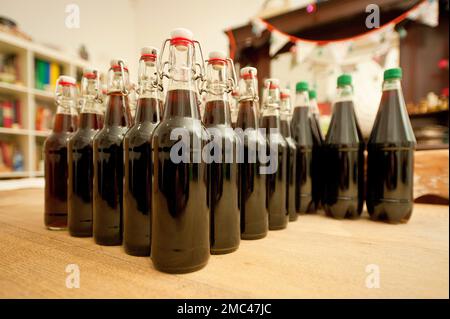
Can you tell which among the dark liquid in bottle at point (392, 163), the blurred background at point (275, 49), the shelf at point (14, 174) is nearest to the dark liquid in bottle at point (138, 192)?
the dark liquid in bottle at point (392, 163)

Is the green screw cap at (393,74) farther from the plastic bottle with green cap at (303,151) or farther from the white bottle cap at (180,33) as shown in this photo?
the white bottle cap at (180,33)

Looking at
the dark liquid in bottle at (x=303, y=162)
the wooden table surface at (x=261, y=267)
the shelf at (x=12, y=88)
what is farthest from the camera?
the shelf at (x=12, y=88)

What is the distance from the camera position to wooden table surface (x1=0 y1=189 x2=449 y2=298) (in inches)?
11.4

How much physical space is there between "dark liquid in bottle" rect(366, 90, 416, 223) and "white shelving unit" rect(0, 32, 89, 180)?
2293 mm

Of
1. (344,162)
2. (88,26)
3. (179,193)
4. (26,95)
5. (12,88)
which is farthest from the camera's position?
(88,26)

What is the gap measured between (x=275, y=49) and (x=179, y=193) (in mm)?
1818

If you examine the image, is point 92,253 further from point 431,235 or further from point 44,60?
point 44,60

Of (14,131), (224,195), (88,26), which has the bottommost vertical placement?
(224,195)

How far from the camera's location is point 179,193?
342 millimetres

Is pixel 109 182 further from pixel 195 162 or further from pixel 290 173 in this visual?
pixel 290 173

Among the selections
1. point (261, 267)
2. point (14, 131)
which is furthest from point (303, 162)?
point (14, 131)

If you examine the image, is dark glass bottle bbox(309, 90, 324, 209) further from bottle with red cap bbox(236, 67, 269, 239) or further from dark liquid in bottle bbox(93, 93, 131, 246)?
dark liquid in bottle bbox(93, 93, 131, 246)

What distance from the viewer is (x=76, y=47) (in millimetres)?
2406

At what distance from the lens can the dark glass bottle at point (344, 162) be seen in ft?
2.24
